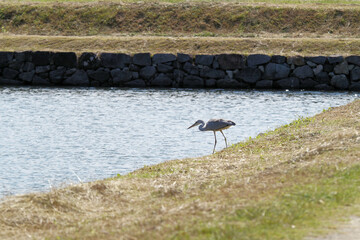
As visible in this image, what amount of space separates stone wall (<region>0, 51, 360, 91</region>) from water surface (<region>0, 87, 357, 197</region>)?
89 centimetres

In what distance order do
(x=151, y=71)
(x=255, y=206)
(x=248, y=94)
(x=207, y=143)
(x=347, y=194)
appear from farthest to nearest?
(x=151, y=71) < (x=248, y=94) < (x=207, y=143) < (x=347, y=194) < (x=255, y=206)

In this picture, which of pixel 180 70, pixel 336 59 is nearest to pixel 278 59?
pixel 336 59

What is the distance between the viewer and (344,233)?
19.3 ft

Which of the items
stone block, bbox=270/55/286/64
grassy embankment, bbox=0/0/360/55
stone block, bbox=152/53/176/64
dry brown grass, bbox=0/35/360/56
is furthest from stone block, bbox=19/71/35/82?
stone block, bbox=270/55/286/64

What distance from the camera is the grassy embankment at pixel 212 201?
6.15 meters

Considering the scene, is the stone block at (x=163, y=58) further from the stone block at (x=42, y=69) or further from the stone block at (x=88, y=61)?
the stone block at (x=42, y=69)

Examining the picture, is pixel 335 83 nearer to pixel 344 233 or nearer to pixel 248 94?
pixel 248 94

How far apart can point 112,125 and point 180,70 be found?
7.62 meters

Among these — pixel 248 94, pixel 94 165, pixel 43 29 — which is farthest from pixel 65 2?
pixel 94 165

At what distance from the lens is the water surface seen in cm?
1187

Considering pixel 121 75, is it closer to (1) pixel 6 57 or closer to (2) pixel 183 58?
(2) pixel 183 58

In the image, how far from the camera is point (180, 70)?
23.7 m

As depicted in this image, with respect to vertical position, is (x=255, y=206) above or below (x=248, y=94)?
above

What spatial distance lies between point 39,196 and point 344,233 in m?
3.74
